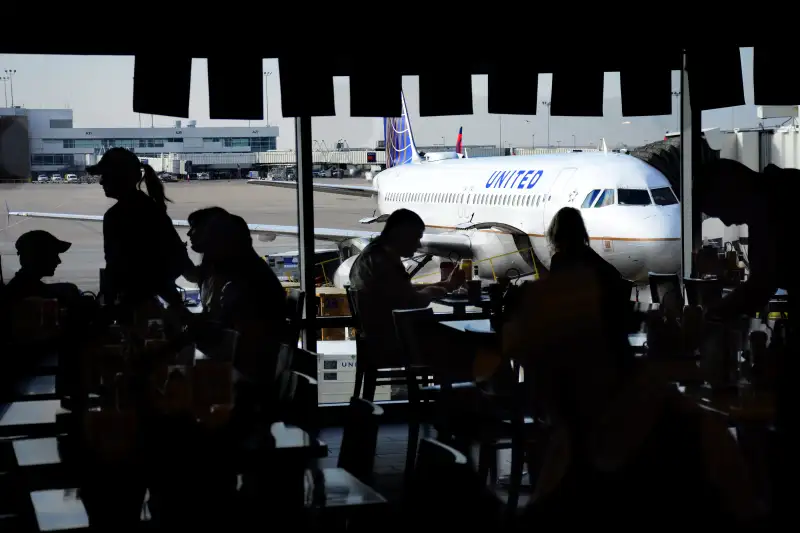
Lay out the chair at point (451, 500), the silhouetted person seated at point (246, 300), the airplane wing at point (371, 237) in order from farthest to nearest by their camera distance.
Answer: the airplane wing at point (371, 237), the silhouetted person seated at point (246, 300), the chair at point (451, 500)

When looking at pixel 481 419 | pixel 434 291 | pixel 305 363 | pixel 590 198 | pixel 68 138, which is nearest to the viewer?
pixel 305 363

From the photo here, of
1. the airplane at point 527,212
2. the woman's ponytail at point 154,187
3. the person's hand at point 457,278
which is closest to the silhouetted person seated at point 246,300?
the woman's ponytail at point 154,187

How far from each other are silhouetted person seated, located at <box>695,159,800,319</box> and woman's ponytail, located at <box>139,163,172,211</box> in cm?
236

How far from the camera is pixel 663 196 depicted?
15.1 m

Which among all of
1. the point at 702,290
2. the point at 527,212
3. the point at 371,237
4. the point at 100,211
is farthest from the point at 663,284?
the point at 100,211

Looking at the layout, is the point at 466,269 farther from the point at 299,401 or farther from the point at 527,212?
the point at 527,212

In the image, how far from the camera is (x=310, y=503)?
2242mm

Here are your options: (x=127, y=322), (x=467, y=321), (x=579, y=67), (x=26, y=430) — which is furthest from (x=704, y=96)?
(x=26, y=430)

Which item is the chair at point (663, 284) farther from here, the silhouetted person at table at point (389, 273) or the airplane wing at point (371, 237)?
the airplane wing at point (371, 237)

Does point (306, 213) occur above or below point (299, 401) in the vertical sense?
above

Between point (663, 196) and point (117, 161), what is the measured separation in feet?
38.2

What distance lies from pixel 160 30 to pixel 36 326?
174cm

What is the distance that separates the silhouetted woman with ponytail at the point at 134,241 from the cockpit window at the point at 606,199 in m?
11.2

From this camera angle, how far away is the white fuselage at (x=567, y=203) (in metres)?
14.8
